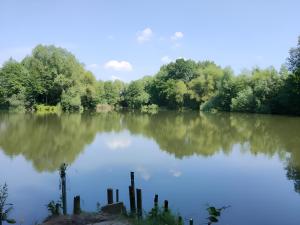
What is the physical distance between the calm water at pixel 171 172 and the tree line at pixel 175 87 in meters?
24.6

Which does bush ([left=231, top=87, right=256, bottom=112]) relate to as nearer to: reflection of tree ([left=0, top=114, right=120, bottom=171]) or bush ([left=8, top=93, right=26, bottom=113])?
reflection of tree ([left=0, top=114, right=120, bottom=171])

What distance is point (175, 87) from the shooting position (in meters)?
70.0

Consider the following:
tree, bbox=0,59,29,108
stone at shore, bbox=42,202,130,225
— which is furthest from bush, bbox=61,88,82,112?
stone at shore, bbox=42,202,130,225

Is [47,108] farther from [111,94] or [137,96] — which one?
[111,94]

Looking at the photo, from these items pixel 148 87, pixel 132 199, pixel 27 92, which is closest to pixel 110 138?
pixel 132 199

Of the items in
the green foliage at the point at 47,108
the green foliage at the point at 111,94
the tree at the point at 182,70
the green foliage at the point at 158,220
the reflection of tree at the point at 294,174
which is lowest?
the reflection of tree at the point at 294,174

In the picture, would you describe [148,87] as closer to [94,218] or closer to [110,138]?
[110,138]

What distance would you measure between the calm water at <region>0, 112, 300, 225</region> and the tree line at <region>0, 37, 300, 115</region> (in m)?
24.6

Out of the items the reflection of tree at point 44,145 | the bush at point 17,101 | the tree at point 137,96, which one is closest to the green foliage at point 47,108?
the bush at point 17,101

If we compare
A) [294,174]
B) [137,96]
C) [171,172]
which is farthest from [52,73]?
[294,174]

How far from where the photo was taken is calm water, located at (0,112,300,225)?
30.4 feet

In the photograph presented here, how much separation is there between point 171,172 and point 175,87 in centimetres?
5741

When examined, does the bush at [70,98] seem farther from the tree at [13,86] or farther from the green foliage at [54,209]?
the green foliage at [54,209]

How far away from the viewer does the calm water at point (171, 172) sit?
30.4ft
